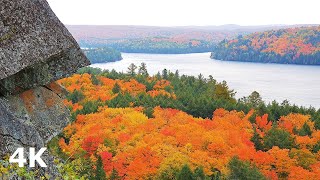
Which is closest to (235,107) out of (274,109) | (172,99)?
(274,109)

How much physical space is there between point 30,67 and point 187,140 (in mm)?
48929

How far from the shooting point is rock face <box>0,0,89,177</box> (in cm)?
1258

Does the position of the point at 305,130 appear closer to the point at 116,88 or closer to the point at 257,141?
the point at 257,141

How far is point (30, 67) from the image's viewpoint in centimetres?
1340

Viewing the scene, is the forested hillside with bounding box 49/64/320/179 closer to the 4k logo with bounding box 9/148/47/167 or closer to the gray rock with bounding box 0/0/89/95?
the gray rock with bounding box 0/0/89/95

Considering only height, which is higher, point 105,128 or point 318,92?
point 105,128

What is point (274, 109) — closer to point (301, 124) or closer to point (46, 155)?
point (301, 124)

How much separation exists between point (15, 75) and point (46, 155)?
2.70m

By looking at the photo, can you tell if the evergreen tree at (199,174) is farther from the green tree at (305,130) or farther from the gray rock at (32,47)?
the gray rock at (32,47)

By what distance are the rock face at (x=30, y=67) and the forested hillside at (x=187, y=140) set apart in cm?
1635

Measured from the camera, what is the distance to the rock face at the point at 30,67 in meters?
12.6

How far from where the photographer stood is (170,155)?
5394 cm

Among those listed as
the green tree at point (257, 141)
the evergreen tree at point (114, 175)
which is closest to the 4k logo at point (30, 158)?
the evergreen tree at point (114, 175)

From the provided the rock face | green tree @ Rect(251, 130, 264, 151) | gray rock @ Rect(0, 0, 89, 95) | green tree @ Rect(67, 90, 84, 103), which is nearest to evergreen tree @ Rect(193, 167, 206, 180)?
green tree @ Rect(251, 130, 264, 151)
